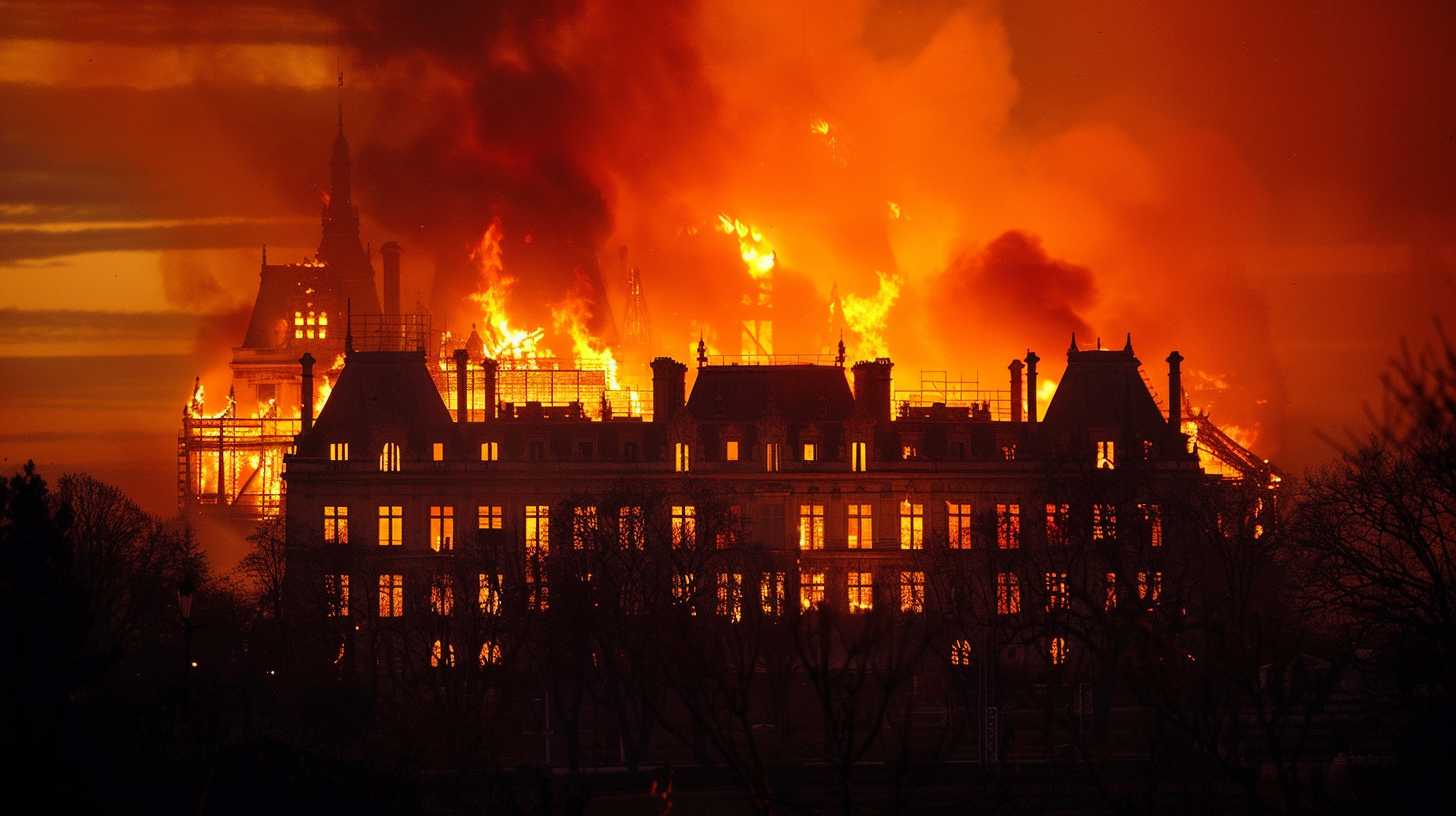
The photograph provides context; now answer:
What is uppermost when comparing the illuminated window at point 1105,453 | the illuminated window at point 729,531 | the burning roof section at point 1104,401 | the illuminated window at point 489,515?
the burning roof section at point 1104,401

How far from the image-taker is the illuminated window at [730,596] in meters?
121

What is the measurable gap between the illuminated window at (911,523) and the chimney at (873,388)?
4.59 metres

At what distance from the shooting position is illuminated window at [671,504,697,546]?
12975 centimetres

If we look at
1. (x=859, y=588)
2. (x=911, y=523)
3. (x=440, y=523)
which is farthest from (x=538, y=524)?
(x=911, y=523)

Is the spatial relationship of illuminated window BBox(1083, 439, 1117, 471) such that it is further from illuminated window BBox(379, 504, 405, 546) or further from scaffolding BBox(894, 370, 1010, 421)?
illuminated window BBox(379, 504, 405, 546)

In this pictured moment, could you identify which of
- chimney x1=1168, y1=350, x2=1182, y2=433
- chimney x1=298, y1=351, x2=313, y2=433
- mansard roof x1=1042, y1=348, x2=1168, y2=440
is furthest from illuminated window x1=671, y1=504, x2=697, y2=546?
chimney x1=1168, y1=350, x2=1182, y2=433

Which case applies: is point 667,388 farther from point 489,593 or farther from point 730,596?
point 730,596

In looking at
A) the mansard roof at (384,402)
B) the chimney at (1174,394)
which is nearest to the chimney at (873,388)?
the chimney at (1174,394)

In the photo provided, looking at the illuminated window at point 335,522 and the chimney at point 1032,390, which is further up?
the chimney at point 1032,390

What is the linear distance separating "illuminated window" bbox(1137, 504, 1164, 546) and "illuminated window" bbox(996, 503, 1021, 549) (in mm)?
5660

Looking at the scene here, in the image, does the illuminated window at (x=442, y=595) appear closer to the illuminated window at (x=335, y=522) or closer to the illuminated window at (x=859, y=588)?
the illuminated window at (x=335, y=522)

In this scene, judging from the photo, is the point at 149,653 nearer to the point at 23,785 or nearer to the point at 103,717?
the point at 103,717

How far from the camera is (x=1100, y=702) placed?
365ft

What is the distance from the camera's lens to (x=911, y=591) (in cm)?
13400
